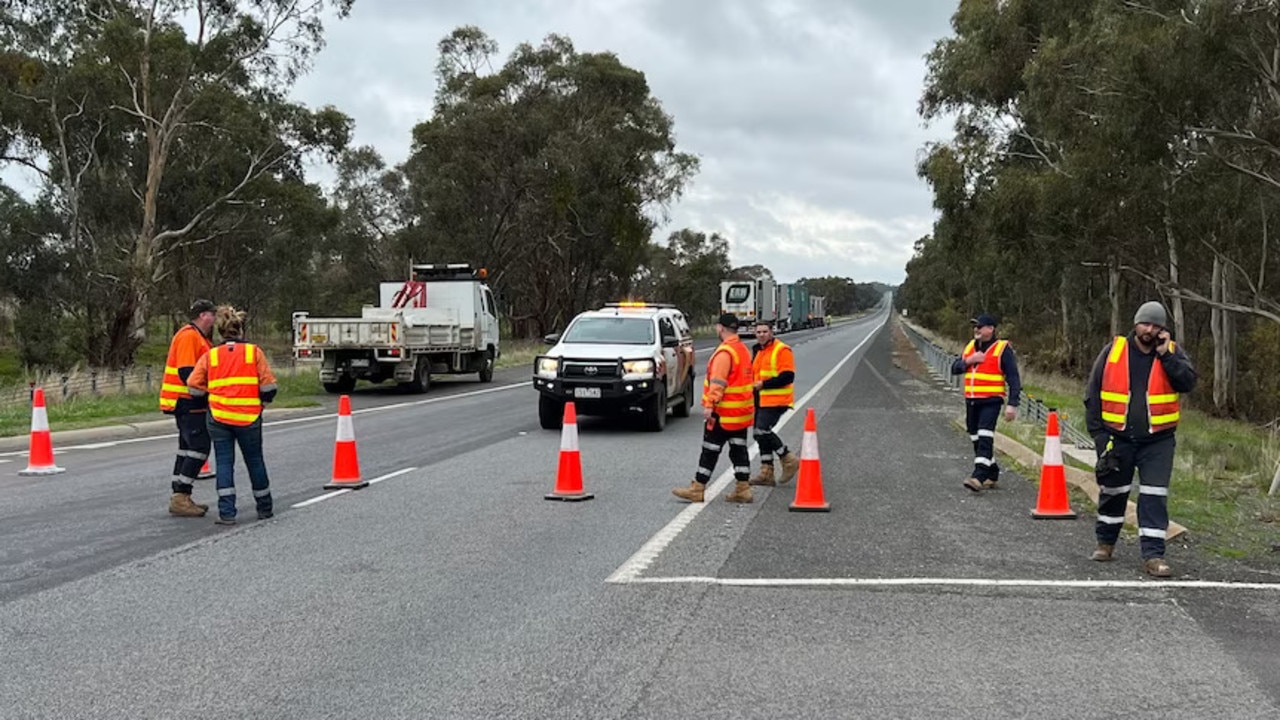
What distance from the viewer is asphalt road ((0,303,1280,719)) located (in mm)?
4595

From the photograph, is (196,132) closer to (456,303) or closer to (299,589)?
(456,303)

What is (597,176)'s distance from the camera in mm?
50344

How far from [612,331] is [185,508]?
837 cm

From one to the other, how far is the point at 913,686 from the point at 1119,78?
19695mm

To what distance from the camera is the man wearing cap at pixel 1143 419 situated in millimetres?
6902

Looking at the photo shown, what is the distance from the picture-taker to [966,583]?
21.6 feet

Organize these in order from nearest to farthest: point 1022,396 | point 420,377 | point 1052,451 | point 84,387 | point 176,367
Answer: point 1052,451
point 176,367
point 1022,396
point 84,387
point 420,377

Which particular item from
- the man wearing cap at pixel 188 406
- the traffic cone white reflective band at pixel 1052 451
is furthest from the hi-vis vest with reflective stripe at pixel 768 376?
the man wearing cap at pixel 188 406

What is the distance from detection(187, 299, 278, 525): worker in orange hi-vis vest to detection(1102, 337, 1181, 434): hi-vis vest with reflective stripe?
6.14m

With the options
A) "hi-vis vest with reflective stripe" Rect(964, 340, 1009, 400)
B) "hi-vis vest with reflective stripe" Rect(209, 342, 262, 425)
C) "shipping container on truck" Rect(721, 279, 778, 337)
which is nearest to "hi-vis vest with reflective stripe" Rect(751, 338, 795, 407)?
"hi-vis vest with reflective stripe" Rect(964, 340, 1009, 400)

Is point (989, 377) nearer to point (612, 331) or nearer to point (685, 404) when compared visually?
point (612, 331)

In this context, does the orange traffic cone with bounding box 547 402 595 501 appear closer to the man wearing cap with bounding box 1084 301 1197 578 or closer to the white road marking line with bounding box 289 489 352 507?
the white road marking line with bounding box 289 489 352 507

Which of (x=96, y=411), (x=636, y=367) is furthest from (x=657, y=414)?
(x=96, y=411)

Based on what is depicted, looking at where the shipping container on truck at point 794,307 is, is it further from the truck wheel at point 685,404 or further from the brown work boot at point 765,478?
the brown work boot at point 765,478
